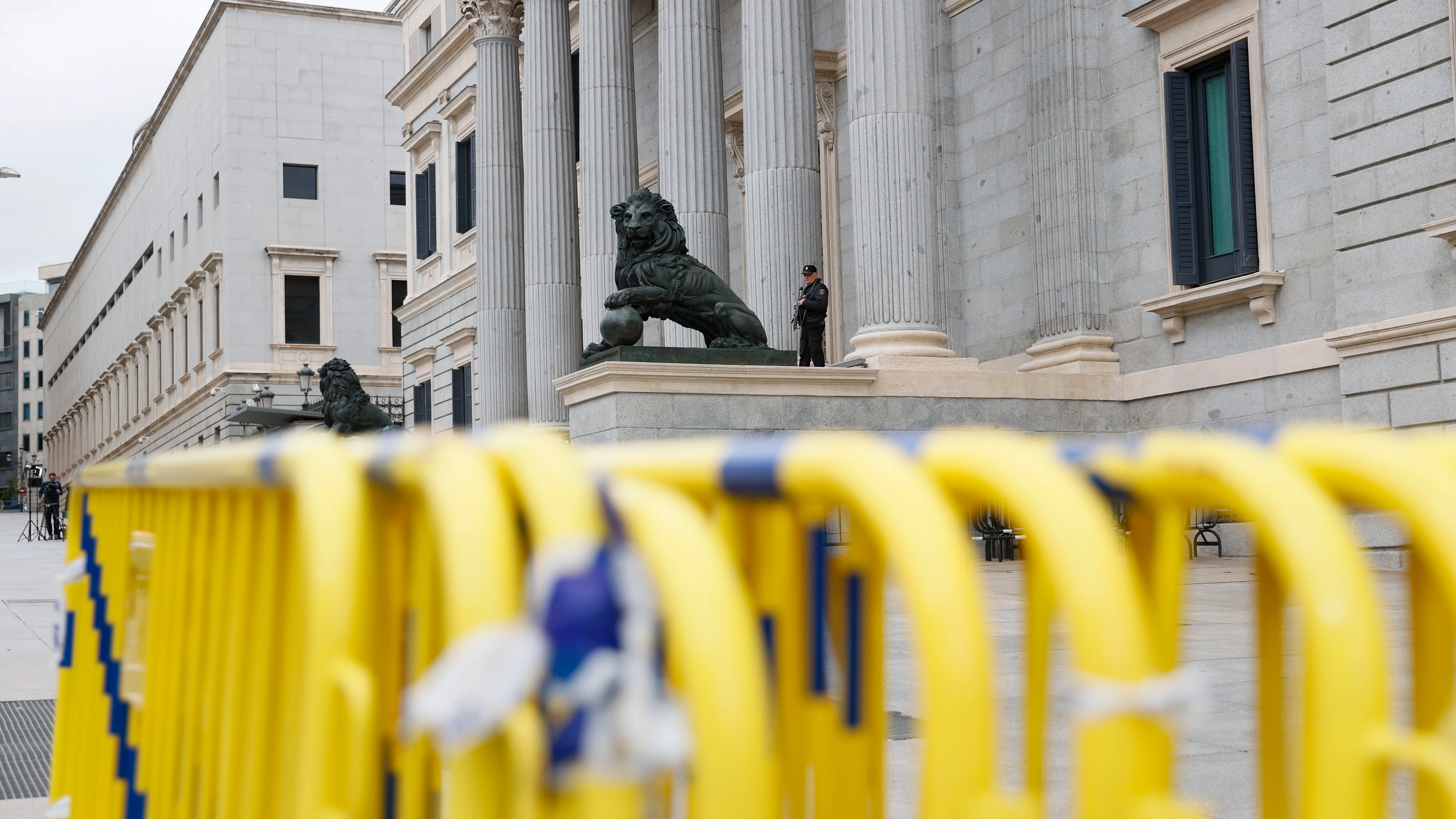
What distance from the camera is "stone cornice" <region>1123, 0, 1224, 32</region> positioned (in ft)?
63.4

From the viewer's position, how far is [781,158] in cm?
2141

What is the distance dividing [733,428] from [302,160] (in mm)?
43831

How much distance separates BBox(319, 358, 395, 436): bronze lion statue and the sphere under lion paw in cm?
721

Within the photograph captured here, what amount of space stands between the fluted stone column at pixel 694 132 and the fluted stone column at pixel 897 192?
3.88m

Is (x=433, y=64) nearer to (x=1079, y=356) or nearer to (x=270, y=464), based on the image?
(x=1079, y=356)

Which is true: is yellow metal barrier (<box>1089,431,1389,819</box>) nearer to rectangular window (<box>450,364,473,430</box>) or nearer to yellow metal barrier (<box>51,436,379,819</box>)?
yellow metal barrier (<box>51,436,379,819</box>)

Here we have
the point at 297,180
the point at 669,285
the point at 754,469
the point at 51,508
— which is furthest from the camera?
the point at 297,180

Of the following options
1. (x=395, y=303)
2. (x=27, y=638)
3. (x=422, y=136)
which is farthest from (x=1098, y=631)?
(x=395, y=303)

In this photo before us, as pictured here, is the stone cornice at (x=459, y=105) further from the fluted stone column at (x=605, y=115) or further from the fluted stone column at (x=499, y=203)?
the fluted stone column at (x=605, y=115)

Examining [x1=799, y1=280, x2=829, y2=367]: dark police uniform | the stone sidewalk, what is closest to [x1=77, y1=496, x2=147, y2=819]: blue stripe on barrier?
the stone sidewalk

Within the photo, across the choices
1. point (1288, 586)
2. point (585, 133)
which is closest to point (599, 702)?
point (1288, 586)

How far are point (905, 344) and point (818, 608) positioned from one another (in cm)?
1703

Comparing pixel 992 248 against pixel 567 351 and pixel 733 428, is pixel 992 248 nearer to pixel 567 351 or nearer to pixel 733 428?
pixel 733 428

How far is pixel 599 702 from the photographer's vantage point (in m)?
1.47
